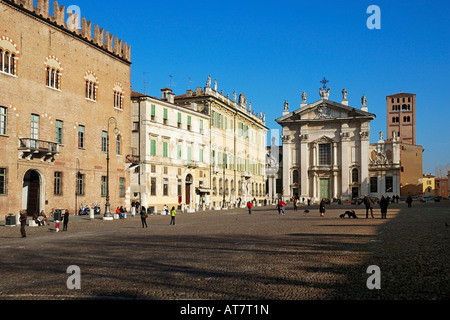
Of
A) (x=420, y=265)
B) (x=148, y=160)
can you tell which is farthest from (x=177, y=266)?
(x=148, y=160)

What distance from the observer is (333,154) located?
8362 cm

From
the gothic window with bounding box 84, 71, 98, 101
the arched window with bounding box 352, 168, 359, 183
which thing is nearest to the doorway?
the gothic window with bounding box 84, 71, 98, 101

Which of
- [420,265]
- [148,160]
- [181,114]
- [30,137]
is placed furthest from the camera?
[181,114]

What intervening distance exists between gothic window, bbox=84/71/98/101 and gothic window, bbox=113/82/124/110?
2.99 meters

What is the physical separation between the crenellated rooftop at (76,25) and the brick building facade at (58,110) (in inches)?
2.8

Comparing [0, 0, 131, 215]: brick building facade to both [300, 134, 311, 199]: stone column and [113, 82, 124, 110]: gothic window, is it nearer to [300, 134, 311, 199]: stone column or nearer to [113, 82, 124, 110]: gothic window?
[113, 82, 124, 110]: gothic window

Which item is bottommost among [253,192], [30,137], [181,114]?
[253,192]

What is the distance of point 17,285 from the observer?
30.8 ft

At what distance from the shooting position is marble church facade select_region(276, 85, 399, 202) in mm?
81125

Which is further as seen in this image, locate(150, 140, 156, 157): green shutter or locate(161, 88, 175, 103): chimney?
locate(161, 88, 175, 103): chimney

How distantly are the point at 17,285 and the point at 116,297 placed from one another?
2.65 meters

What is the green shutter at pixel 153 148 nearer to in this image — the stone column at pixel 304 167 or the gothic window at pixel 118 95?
the gothic window at pixel 118 95

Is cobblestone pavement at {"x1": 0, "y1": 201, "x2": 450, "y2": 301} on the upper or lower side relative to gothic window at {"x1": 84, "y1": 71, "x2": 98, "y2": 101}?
lower
